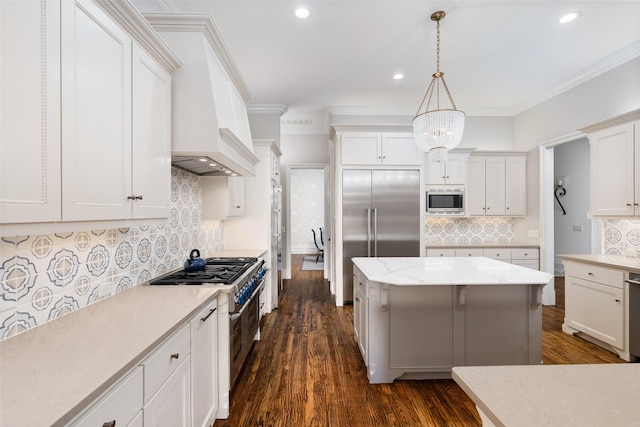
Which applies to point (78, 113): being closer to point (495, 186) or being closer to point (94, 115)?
point (94, 115)

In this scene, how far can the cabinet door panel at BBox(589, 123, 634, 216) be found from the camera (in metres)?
2.75

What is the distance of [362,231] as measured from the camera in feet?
14.1

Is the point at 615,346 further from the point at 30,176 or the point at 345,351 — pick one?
the point at 30,176

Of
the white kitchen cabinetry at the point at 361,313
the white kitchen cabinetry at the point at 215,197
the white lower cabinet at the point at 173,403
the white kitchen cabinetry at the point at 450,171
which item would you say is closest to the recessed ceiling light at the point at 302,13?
the white kitchen cabinetry at the point at 215,197

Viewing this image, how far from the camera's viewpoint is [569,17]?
8.46 ft

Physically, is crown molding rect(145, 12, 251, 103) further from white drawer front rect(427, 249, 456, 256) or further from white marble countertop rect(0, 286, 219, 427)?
white drawer front rect(427, 249, 456, 256)

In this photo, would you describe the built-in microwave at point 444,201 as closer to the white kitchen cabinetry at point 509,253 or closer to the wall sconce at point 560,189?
the white kitchen cabinetry at point 509,253

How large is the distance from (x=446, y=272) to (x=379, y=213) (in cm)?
204

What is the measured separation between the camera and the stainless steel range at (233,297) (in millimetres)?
1894

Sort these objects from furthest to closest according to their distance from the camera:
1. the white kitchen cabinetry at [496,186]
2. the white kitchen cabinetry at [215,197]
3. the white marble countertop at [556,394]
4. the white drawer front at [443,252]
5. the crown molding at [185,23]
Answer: the white kitchen cabinetry at [496,186], the white drawer front at [443,252], the white kitchen cabinetry at [215,197], the crown molding at [185,23], the white marble countertop at [556,394]

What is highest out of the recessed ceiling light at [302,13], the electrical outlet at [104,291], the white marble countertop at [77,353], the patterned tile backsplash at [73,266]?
the recessed ceiling light at [302,13]

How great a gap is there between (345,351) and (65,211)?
8.40ft

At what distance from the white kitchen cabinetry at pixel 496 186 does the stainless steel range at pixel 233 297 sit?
3.75 metres

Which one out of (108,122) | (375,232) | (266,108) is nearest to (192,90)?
(108,122)
